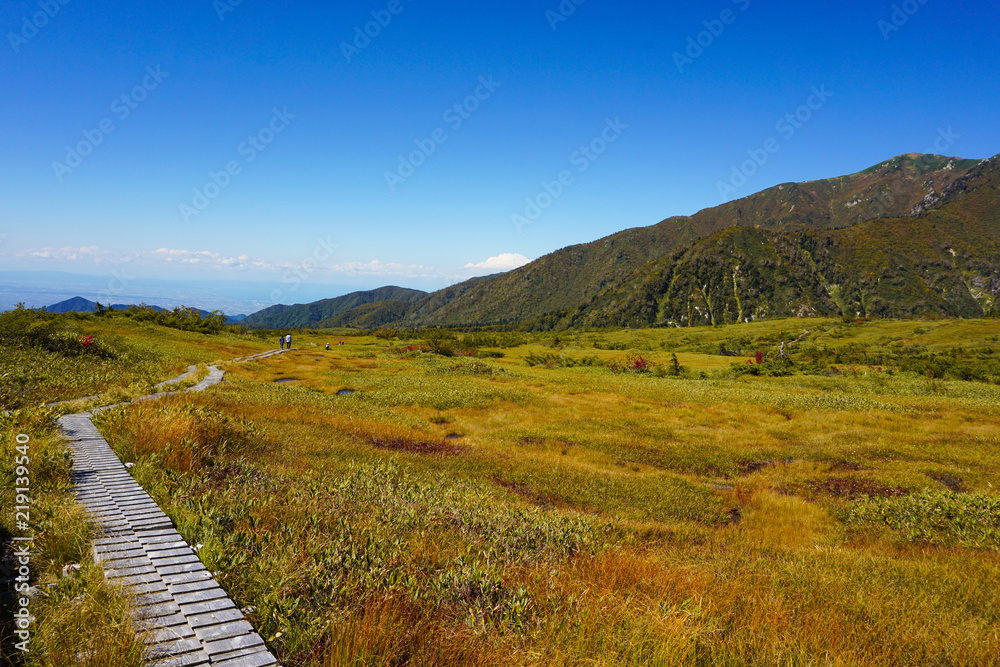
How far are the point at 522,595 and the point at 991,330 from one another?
130 m

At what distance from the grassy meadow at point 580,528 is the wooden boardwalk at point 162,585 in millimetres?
246

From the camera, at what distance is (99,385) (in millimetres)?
22578

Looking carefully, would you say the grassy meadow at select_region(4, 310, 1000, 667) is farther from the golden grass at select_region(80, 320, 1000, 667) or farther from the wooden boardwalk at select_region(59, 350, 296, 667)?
the wooden boardwalk at select_region(59, 350, 296, 667)

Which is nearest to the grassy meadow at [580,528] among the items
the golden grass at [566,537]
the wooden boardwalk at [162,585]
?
the golden grass at [566,537]

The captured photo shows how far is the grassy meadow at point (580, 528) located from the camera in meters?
5.09

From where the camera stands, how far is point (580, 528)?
33.1ft

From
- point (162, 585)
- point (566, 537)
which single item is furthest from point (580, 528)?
point (162, 585)

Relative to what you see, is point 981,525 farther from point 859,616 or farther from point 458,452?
point 458,452

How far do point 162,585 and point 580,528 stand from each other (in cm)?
779

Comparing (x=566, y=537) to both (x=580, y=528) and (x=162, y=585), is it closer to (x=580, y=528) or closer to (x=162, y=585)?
(x=580, y=528)

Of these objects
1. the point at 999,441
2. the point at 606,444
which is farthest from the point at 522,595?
the point at 999,441

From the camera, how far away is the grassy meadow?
200 inches

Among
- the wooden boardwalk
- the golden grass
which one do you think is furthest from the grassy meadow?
the wooden boardwalk

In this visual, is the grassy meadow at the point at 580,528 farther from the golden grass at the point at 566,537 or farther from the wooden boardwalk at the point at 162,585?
the wooden boardwalk at the point at 162,585
